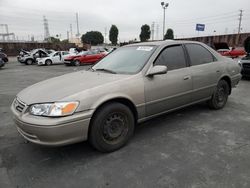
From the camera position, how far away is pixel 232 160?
256 cm

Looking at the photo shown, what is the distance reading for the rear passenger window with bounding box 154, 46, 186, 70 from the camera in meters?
3.32

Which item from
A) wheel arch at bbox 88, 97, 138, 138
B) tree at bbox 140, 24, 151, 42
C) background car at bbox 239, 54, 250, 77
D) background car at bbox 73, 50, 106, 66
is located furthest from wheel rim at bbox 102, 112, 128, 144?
tree at bbox 140, 24, 151, 42

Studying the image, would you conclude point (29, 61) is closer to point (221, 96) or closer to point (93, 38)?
point (221, 96)

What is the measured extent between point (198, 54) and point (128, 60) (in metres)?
1.55

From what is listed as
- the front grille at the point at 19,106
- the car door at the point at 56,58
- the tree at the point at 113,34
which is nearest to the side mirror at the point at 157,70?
the front grille at the point at 19,106

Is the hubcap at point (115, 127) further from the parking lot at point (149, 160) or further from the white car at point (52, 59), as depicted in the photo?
the white car at point (52, 59)

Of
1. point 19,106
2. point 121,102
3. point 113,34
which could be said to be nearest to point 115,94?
point 121,102

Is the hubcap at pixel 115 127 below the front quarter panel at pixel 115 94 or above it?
below

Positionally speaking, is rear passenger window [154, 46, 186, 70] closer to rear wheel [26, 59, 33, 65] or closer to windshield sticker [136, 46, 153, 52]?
windshield sticker [136, 46, 153, 52]

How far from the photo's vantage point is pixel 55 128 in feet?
7.50

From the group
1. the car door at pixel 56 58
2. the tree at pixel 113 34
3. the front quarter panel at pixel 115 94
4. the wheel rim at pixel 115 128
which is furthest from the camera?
the tree at pixel 113 34

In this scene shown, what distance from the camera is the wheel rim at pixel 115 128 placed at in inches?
108

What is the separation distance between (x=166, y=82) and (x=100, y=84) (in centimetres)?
117

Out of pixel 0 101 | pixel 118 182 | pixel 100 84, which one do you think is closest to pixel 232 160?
pixel 118 182
